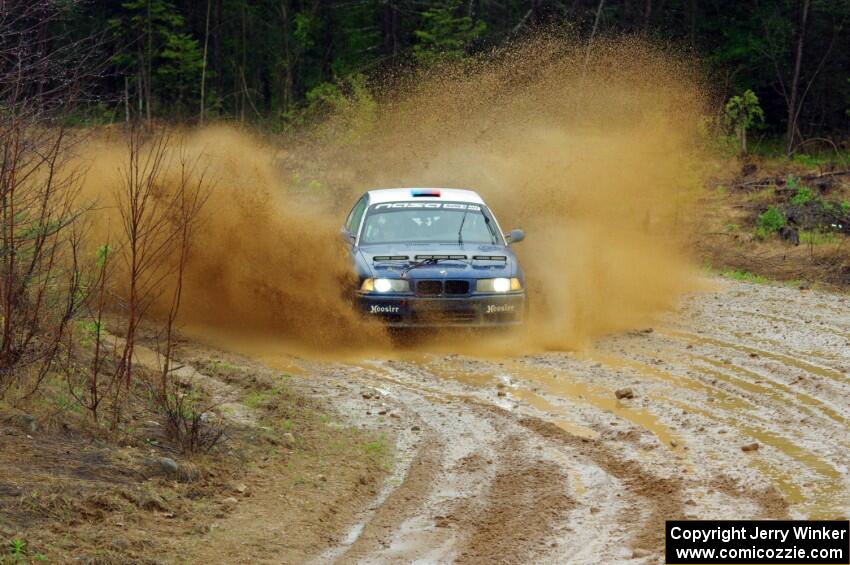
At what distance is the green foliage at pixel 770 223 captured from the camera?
22.4 metres

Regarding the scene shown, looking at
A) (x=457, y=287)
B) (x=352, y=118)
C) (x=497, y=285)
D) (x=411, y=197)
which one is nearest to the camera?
(x=457, y=287)

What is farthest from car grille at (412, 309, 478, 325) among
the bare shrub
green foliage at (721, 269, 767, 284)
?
green foliage at (721, 269, 767, 284)

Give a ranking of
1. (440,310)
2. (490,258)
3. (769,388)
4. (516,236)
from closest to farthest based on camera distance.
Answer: (769,388), (440,310), (490,258), (516,236)

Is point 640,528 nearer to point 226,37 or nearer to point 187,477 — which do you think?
point 187,477

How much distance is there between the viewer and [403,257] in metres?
13.3

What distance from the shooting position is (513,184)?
66.8 ft

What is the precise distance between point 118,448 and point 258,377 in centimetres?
333

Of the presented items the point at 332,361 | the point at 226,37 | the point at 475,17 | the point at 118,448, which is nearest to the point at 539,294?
the point at 332,361

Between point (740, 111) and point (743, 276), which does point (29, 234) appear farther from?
point (740, 111)

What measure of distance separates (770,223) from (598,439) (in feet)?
49.6

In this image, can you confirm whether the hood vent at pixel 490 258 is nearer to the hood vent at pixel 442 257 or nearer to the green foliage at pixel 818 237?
the hood vent at pixel 442 257

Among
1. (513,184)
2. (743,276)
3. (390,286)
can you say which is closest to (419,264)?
(390,286)

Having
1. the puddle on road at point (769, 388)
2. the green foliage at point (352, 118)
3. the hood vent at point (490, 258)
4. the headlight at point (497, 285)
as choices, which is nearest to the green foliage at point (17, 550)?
the puddle on road at point (769, 388)

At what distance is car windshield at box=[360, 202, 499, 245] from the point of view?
46.8 feet
